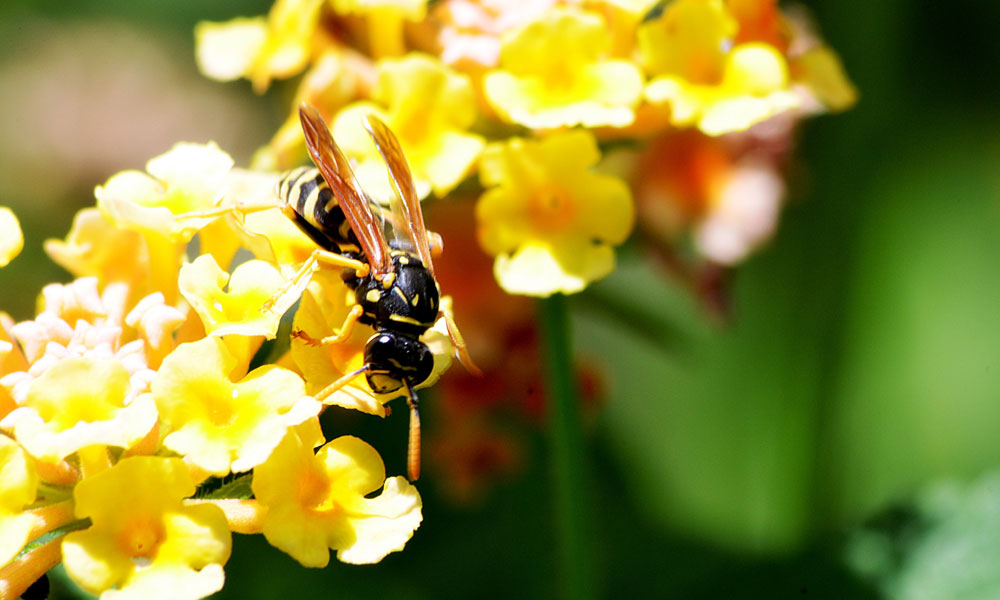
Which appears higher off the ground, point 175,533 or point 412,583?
point 175,533

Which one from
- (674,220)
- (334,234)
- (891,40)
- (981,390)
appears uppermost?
(334,234)

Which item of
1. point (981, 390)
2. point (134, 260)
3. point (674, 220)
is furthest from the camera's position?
point (981, 390)

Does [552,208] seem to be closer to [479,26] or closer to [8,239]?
[479,26]

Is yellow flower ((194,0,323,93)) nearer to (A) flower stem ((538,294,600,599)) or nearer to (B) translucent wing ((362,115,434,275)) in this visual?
(B) translucent wing ((362,115,434,275))

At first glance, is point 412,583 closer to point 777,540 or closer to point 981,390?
point 777,540

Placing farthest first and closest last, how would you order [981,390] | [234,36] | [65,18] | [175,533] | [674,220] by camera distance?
[65,18] < [981,390] < [674,220] < [234,36] < [175,533]

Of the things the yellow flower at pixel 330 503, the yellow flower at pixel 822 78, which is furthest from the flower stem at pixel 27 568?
the yellow flower at pixel 822 78

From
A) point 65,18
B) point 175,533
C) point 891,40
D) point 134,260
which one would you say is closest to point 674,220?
point 891,40
